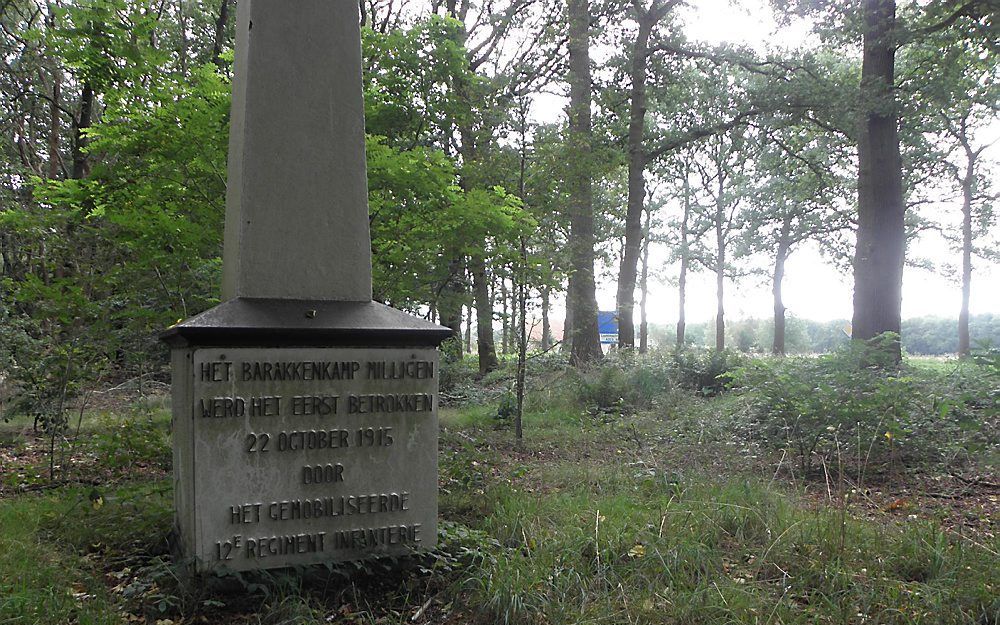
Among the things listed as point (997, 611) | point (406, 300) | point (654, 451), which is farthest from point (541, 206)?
point (997, 611)

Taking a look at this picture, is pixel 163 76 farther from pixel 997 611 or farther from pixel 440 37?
pixel 997 611

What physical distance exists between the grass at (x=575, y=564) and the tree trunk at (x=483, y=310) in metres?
3.52

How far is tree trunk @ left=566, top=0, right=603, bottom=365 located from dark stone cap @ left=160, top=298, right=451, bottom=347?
16.5 ft

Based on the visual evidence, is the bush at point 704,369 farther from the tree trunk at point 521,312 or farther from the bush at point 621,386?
the tree trunk at point 521,312

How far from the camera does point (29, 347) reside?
23.6ft

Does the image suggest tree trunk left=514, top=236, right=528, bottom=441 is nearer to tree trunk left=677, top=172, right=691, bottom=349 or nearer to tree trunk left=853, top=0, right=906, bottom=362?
tree trunk left=853, top=0, right=906, bottom=362

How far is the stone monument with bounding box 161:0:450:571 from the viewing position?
3.67m

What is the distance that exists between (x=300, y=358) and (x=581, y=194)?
240 inches

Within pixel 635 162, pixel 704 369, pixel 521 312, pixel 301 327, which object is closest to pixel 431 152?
pixel 521 312

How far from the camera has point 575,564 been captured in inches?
153

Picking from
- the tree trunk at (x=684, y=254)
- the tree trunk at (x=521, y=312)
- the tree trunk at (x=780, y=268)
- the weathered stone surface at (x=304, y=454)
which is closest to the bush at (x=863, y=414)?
the tree trunk at (x=521, y=312)

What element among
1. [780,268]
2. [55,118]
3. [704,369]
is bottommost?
[704,369]

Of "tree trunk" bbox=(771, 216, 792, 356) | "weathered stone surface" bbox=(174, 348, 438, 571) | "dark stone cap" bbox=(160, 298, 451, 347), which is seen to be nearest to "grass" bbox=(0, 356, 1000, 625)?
"weathered stone surface" bbox=(174, 348, 438, 571)

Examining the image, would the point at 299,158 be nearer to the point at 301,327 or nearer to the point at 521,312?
the point at 301,327
